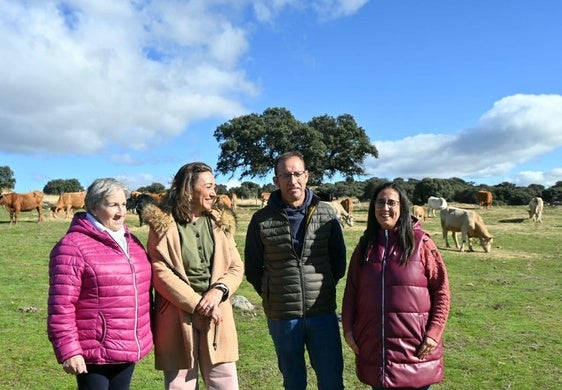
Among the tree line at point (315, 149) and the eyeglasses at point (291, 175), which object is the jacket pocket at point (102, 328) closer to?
the eyeglasses at point (291, 175)

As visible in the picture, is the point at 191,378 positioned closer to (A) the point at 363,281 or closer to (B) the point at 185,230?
(B) the point at 185,230

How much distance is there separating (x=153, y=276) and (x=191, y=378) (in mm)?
795

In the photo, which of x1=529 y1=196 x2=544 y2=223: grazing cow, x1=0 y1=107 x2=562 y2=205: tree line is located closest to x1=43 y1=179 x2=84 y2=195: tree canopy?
x1=0 y1=107 x2=562 y2=205: tree line

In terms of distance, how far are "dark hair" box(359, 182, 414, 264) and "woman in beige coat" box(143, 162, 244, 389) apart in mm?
997

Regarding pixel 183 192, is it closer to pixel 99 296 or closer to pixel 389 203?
pixel 99 296

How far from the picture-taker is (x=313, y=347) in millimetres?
3580

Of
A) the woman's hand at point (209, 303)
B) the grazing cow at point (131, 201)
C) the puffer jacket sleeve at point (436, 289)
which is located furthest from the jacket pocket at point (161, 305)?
the puffer jacket sleeve at point (436, 289)

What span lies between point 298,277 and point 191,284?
31.1 inches

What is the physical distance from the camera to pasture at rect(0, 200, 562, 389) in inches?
213

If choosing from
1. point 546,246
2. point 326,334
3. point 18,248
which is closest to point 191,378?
point 326,334

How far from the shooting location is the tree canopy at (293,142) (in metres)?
42.7

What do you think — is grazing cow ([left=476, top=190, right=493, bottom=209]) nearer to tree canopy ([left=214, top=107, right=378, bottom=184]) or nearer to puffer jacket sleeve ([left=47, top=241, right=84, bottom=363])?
tree canopy ([left=214, top=107, right=378, bottom=184])

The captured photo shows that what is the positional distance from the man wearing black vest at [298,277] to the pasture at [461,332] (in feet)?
6.20

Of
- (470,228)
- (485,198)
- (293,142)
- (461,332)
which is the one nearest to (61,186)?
(293,142)
